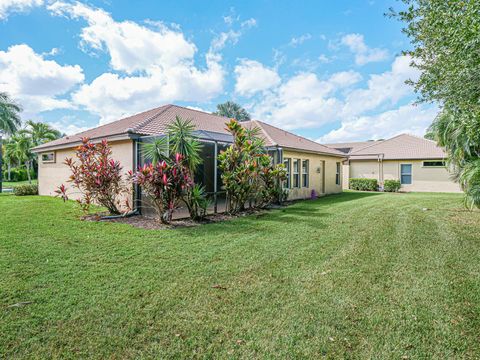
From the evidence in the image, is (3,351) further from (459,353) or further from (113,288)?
(459,353)

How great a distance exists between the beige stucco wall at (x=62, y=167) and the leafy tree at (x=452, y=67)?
9.64 meters

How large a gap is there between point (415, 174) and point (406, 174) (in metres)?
0.64

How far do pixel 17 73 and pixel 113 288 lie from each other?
22.2m

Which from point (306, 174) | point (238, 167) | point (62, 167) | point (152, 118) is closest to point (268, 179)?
point (238, 167)

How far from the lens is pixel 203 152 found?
1295 centimetres

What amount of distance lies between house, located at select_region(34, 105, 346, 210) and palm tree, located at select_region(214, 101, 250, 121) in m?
27.2

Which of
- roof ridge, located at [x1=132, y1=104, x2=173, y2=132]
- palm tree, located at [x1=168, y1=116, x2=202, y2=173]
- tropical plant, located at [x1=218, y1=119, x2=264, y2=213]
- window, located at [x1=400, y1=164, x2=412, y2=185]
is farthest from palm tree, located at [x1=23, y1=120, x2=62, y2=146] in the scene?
window, located at [x1=400, y1=164, x2=412, y2=185]

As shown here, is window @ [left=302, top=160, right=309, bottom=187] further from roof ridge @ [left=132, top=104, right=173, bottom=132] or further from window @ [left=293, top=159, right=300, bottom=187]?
roof ridge @ [left=132, top=104, right=173, bottom=132]

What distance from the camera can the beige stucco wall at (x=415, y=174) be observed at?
20828 millimetres

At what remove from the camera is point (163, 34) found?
42.1 ft

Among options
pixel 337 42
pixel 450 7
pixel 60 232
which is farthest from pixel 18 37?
pixel 450 7

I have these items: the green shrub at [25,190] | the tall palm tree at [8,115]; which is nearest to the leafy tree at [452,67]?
the green shrub at [25,190]

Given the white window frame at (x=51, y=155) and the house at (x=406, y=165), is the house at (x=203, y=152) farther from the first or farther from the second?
the house at (x=406, y=165)

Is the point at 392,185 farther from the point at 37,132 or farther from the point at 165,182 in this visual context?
the point at 37,132
